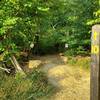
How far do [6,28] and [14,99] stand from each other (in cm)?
282

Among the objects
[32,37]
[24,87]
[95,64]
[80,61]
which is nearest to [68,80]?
[24,87]

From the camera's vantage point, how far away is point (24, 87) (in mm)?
8266

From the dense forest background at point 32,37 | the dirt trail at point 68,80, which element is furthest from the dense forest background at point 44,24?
the dirt trail at point 68,80

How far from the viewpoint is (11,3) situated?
1002 centimetres

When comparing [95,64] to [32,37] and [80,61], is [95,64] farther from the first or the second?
[32,37]

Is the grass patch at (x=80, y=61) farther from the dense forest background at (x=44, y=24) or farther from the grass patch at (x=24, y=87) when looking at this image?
the grass patch at (x=24, y=87)

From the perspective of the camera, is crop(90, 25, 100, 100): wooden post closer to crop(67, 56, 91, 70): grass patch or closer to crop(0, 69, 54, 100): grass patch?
crop(0, 69, 54, 100): grass patch

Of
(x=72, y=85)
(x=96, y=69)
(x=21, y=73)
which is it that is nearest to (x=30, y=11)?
(x=21, y=73)

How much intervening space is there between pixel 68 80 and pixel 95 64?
18.7 ft

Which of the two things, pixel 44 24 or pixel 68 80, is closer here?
pixel 68 80

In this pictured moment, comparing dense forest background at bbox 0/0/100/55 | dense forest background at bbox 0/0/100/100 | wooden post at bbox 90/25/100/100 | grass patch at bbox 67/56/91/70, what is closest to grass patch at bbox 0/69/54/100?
dense forest background at bbox 0/0/100/100

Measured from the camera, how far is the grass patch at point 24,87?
25.5 ft

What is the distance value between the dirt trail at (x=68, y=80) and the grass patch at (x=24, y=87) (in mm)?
371

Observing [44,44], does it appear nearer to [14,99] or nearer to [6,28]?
→ [6,28]
